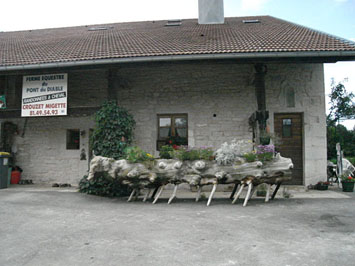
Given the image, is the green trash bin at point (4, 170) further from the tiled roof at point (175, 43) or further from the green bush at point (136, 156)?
the green bush at point (136, 156)

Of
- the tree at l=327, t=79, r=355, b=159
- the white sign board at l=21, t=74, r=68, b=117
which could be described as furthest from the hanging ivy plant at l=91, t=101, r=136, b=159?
the tree at l=327, t=79, r=355, b=159

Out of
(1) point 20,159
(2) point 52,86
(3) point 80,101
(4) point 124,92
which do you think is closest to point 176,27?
(4) point 124,92

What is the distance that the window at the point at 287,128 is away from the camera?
768 cm

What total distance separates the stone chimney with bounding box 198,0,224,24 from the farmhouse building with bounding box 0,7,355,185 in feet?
4.58

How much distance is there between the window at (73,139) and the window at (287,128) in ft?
20.6

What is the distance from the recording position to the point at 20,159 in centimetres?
869

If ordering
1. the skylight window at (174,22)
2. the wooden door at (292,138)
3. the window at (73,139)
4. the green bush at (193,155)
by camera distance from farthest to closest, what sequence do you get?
the skylight window at (174,22), the window at (73,139), the wooden door at (292,138), the green bush at (193,155)

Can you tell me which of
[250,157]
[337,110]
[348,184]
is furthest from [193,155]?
[337,110]

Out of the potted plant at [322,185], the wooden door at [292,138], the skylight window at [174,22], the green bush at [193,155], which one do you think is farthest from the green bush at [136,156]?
the skylight window at [174,22]

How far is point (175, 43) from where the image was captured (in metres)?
7.45

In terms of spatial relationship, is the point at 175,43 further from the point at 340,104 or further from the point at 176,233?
the point at 340,104

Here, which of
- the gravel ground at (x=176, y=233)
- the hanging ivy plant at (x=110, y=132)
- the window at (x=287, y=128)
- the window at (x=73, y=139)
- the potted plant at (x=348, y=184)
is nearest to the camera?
the gravel ground at (x=176, y=233)

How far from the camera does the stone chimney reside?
1062cm

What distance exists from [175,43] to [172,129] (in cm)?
242
